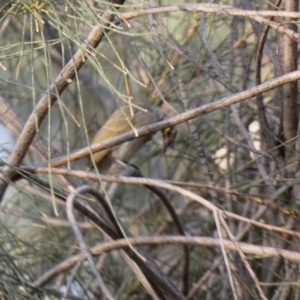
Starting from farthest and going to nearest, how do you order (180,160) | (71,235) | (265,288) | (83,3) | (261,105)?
(180,160) → (71,235) → (265,288) → (261,105) → (83,3)

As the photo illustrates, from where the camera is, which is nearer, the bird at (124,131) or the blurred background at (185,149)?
the blurred background at (185,149)

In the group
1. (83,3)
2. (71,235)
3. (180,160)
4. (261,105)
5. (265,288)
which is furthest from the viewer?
(180,160)

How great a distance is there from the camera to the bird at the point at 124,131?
10.3 feet

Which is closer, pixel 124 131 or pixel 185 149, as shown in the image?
pixel 185 149

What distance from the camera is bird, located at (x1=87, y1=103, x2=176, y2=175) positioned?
10.3ft

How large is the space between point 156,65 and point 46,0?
1.57 meters

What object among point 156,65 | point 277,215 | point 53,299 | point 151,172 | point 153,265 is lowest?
point 53,299

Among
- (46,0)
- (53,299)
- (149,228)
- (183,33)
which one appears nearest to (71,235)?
(149,228)

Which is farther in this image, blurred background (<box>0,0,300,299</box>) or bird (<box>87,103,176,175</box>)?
bird (<box>87,103,176,175</box>)

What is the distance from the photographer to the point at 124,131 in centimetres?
350

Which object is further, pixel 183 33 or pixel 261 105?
pixel 183 33

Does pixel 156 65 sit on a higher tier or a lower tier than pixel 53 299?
higher

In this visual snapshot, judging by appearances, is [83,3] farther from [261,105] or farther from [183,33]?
[183,33]

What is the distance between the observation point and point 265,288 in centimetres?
196
